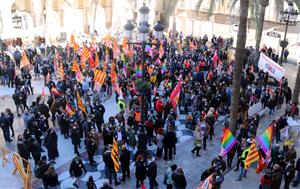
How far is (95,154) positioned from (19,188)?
340 centimetres

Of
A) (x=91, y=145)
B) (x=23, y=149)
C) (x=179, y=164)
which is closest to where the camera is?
(x=23, y=149)

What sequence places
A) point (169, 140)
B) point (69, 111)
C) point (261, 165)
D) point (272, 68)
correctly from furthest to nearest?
point (272, 68) < point (69, 111) < point (169, 140) < point (261, 165)

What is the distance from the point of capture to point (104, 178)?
44.9ft

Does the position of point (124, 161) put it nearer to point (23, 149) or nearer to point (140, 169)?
point (140, 169)

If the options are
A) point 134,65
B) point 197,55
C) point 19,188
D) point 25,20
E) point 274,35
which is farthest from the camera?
point 25,20

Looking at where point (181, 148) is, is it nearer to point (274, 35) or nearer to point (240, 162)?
point (240, 162)

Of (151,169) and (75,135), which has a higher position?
(75,135)

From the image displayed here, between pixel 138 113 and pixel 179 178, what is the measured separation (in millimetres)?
5262

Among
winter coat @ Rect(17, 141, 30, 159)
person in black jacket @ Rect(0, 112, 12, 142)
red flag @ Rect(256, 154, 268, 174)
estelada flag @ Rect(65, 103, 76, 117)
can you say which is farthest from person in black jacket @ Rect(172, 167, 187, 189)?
person in black jacket @ Rect(0, 112, 12, 142)

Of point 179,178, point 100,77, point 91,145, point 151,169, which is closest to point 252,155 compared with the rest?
point 179,178

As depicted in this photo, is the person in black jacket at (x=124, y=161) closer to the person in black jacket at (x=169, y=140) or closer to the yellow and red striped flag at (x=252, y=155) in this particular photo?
the person in black jacket at (x=169, y=140)

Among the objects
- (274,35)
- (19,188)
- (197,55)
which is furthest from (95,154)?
(274,35)

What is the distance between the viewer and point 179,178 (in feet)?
37.6

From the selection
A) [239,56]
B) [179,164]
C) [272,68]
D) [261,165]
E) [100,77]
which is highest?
[239,56]
